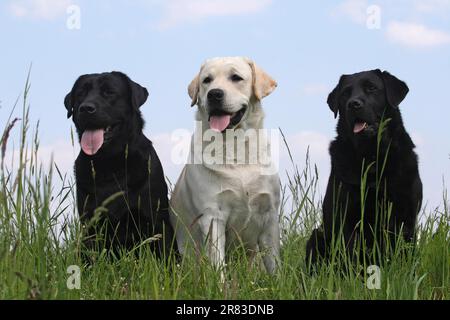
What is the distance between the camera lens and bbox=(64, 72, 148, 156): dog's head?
4.94m

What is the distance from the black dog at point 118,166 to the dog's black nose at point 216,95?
0.59m

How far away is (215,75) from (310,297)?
2241mm

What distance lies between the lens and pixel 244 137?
517 cm

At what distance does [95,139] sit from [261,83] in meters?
1.39

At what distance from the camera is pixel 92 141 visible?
503cm

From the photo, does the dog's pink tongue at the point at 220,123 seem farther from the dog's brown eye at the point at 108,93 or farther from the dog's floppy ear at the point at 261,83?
the dog's brown eye at the point at 108,93

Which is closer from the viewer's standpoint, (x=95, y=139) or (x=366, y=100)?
(x=366, y=100)

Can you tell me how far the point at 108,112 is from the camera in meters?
4.96

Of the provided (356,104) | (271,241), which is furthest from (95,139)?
(356,104)

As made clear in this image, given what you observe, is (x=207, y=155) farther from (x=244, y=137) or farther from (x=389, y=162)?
(x=389, y=162)

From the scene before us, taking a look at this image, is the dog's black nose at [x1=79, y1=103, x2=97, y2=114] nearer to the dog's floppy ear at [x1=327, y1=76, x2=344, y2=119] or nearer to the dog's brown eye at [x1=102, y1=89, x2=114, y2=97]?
the dog's brown eye at [x1=102, y1=89, x2=114, y2=97]

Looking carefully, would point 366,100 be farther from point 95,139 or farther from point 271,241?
point 95,139

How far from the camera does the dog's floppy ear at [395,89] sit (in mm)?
4920

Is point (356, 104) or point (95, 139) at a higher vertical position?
point (356, 104)
